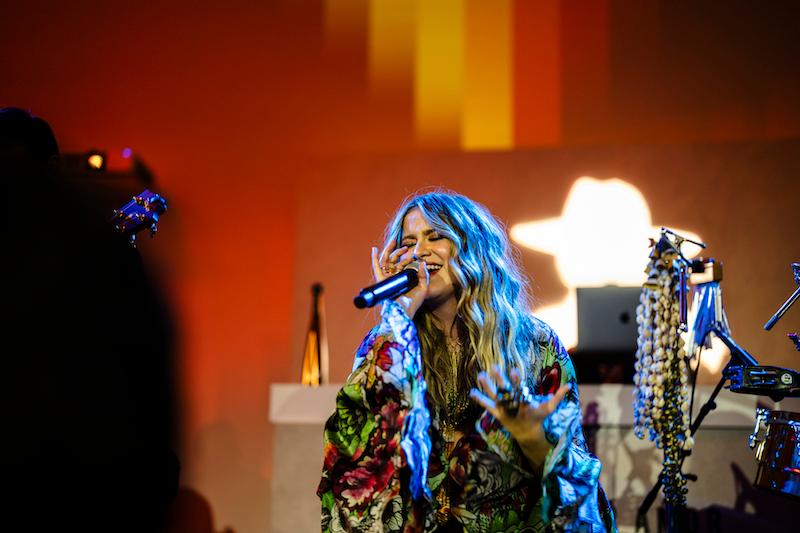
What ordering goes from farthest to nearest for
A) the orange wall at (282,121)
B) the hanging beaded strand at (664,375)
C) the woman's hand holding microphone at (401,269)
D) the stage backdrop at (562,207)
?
the orange wall at (282,121) → the stage backdrop at (562,207) → the hanging beaded strand at (664,375) → the woman's hand holding microphone at (401,269)

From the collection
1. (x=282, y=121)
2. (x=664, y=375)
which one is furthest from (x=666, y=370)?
(x=282, y=121)

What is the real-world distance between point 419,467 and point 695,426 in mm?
958

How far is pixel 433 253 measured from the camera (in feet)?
5.80

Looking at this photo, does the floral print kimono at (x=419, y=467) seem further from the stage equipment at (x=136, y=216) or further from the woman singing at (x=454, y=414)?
the stage equipment at (x=136, y=216)

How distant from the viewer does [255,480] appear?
9.78 ft

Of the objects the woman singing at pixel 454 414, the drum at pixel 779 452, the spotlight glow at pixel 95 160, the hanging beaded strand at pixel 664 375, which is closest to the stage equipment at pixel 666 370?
the hanging beaded strand at pixel 664 375

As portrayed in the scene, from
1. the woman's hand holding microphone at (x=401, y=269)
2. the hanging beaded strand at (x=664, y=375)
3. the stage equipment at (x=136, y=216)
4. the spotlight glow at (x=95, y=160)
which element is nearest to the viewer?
the stage equipment at (x=136, y=216)

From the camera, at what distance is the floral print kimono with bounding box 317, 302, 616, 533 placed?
4.69 ft

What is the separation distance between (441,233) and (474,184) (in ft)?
4.15

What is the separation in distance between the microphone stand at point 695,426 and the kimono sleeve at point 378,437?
0.78m

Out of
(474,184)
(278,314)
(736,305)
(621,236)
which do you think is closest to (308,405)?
(278,314)

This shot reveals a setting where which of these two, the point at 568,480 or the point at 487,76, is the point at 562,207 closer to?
the point at 487,76

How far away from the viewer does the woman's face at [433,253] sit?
175cm

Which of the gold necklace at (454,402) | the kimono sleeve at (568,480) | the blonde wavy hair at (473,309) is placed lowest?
the kimono sleeve at (568,480)
